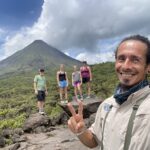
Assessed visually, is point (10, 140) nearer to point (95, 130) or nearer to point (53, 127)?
point (53, 127)

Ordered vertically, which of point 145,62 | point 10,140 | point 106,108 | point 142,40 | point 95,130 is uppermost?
point 142,40

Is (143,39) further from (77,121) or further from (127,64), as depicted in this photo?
(77,121)

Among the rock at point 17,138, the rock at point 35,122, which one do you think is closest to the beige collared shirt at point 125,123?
the rock at point 17,138

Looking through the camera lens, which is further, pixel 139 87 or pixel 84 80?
pixel 84 80

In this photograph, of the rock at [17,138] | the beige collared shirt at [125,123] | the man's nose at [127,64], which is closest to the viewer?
the beige collared shirt at [125,123]

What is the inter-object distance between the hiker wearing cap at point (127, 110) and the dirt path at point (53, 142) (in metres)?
7.89

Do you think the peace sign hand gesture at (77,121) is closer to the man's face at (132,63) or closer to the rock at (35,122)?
the man's face at (132,63)

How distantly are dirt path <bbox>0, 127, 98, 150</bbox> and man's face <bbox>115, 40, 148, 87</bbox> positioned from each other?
320 inches

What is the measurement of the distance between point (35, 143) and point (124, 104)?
401 inches

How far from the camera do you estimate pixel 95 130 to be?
3145 mm

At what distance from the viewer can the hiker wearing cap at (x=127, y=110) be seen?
8.53 ft

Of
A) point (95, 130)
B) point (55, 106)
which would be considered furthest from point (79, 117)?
point (55, 106)

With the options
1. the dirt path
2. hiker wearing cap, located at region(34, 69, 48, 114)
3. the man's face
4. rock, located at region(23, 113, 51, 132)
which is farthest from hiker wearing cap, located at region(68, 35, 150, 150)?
A: rock, located at region(23, 113, 51, 132)

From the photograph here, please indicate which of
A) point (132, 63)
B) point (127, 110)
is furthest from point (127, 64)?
point (127, 110)
